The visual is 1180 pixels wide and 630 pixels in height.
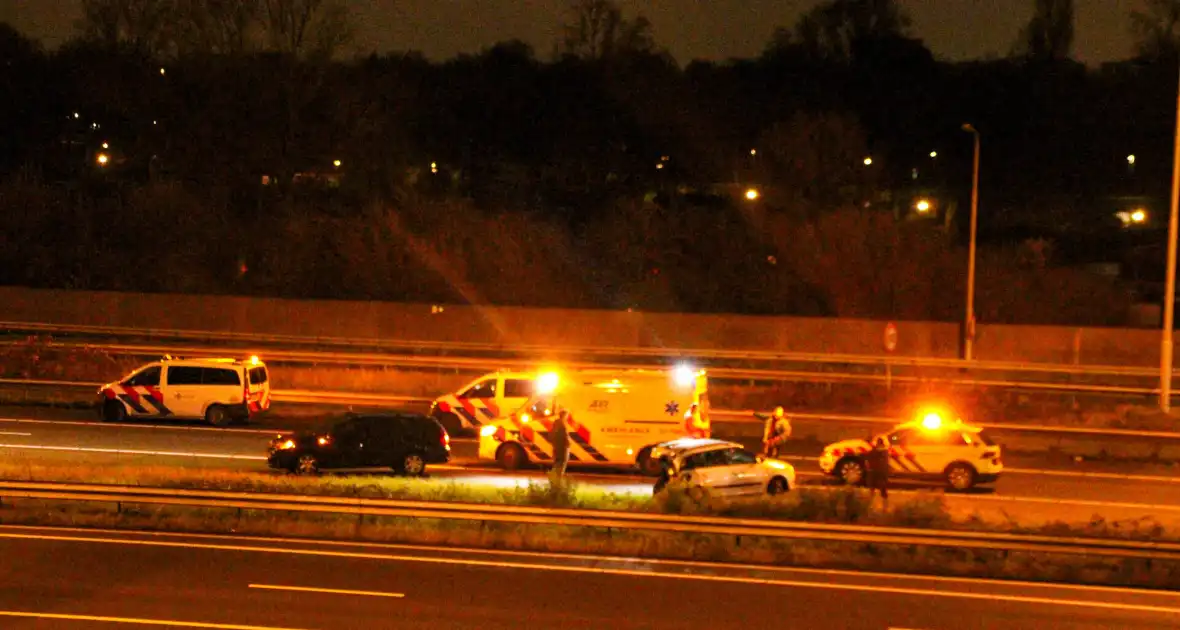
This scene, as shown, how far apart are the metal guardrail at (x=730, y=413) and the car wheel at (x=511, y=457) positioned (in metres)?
6.74

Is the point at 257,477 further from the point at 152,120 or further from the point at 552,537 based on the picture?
the point at 152,120

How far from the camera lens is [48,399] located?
1270 inches

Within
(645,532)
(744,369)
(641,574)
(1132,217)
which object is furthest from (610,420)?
(1132,217)

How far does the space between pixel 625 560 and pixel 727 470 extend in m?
5.49

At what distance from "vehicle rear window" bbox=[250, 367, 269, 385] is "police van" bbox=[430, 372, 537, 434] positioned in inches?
167

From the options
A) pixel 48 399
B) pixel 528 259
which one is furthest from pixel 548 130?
pixel 48 399

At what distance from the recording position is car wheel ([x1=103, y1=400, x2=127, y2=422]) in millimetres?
29328

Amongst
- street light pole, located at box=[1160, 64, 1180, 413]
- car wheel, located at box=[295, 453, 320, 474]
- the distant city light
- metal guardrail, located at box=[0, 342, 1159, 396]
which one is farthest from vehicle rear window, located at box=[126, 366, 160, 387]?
the distant city light

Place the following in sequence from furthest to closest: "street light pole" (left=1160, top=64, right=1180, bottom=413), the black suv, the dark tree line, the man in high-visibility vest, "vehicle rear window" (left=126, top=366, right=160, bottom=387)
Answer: the dark tree line < "vehicle rear window" (left=126, top=366, right=160, bottom=387) < "street light pole" (left=1160, top=64, right=1180, bottom=413) < the man in high-visibility vest < the black suv

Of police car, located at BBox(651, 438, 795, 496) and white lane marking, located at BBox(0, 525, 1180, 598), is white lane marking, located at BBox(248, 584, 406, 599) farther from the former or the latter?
police car, located at BBox(651, 438, 795, 496)

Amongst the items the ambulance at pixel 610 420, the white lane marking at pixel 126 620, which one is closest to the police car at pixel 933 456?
the ambulance at pixel 610 420

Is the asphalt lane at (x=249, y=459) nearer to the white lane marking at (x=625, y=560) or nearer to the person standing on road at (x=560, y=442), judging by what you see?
the person standing on road at (x=560, y=442)

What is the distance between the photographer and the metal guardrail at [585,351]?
3822 cm

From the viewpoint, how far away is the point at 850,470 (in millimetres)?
23469
